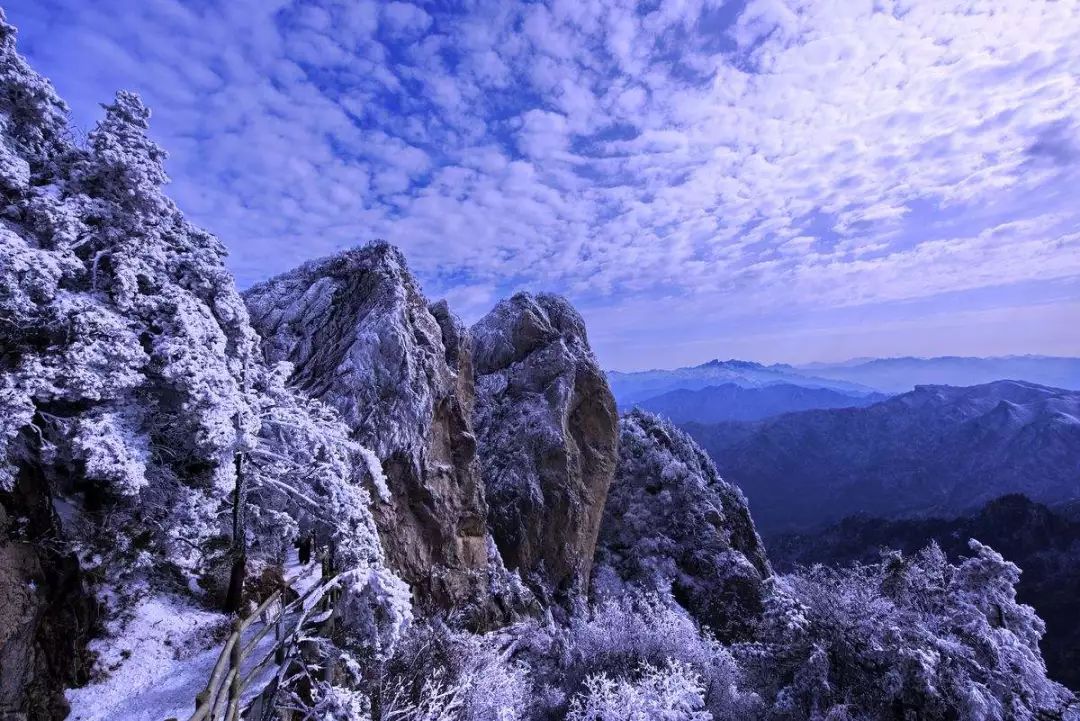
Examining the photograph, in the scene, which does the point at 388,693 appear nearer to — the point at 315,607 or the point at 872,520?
the point at 315,607

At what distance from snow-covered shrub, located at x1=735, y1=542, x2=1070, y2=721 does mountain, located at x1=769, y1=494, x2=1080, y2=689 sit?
31379 millimetres

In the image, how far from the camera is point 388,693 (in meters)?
13.7

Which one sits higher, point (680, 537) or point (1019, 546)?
point (680, 537)

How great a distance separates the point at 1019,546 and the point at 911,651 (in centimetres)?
11544

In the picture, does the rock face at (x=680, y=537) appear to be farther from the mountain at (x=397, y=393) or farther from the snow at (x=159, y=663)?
the snow at (x=159, y=663)

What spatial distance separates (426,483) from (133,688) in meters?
17.3

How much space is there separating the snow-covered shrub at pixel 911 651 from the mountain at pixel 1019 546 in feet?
103

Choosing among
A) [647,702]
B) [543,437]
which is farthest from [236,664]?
[543,437]

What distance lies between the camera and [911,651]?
17.7 meters

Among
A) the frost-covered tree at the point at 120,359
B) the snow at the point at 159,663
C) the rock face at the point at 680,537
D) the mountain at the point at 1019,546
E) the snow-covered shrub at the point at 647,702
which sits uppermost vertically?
the frost-covered tree at the point at 120,359

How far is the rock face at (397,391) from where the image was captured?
25.2 m

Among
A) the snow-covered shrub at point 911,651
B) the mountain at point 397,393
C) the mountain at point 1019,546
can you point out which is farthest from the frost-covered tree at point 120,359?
the mountain at point 1019,546

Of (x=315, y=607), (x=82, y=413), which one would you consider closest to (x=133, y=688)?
(x=315, y=607)

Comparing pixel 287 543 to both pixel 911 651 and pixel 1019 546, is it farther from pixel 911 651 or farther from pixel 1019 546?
pixel 1019 546
